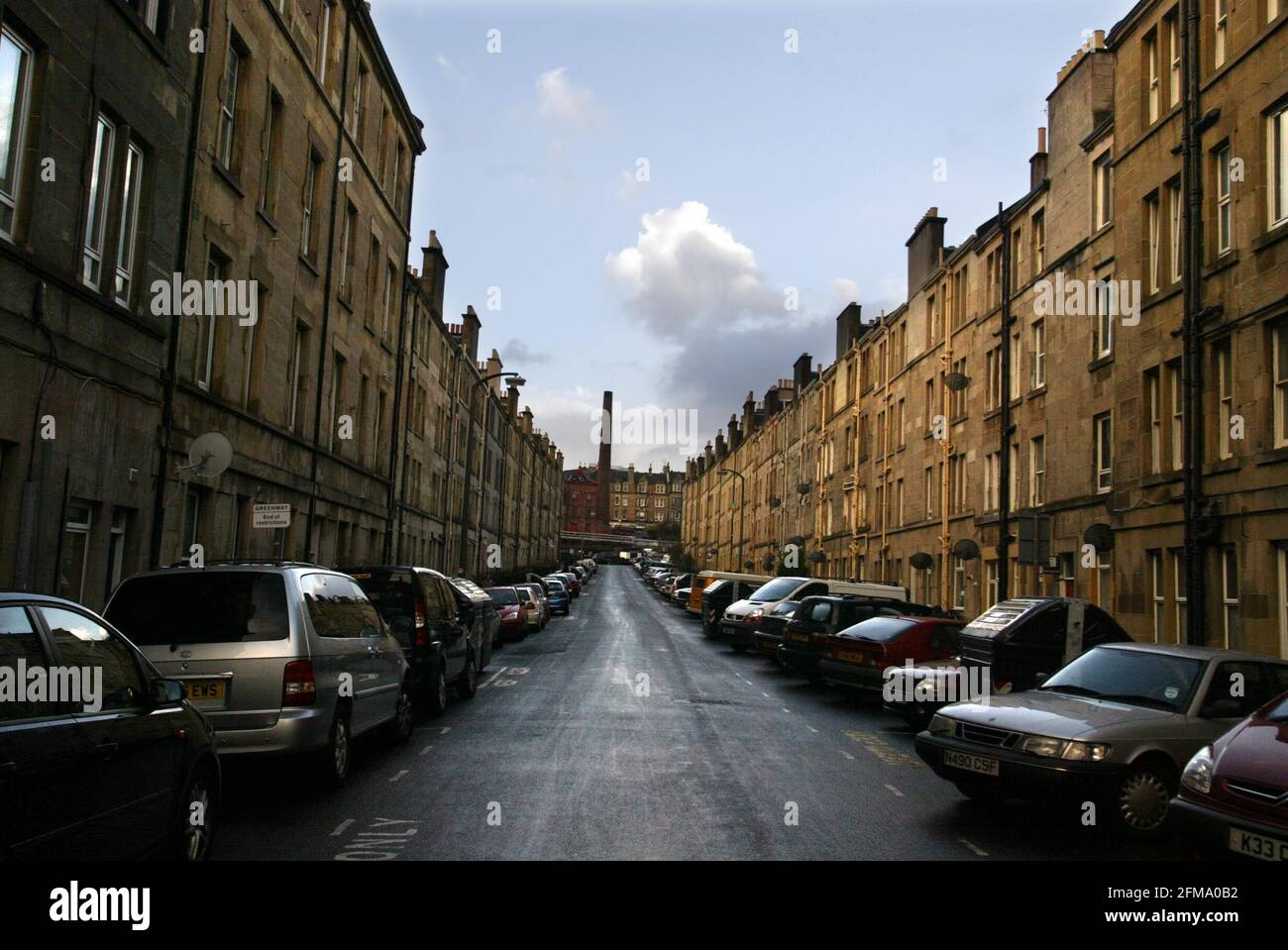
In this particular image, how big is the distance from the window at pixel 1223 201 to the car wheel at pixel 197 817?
58.4 feet

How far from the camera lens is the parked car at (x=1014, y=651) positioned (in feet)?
47.6

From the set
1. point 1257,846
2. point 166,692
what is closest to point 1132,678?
point 1257,846

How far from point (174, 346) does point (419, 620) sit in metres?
6.14

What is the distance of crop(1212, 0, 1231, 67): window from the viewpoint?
18750mm

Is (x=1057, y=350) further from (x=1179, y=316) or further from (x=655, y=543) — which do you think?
(x=655, y=543)

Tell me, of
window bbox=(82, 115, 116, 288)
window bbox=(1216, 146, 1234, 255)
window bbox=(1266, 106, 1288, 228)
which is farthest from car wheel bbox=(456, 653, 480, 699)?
window bbox=(1216, 146, 1234, 255)

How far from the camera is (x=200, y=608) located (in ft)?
28.3

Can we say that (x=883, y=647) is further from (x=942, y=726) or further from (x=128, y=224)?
(x=128, y=224)

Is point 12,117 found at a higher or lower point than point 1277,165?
lower

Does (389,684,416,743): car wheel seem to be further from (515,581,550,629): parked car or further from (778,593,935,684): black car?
(515,581,550,629): parked car

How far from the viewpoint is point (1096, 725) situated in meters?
8.58

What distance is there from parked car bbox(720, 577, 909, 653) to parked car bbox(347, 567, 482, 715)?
13.2 meters

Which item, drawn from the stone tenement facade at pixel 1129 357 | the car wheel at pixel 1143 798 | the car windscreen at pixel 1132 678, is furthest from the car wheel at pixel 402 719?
the stone tenement facade at pixel 1129 357
